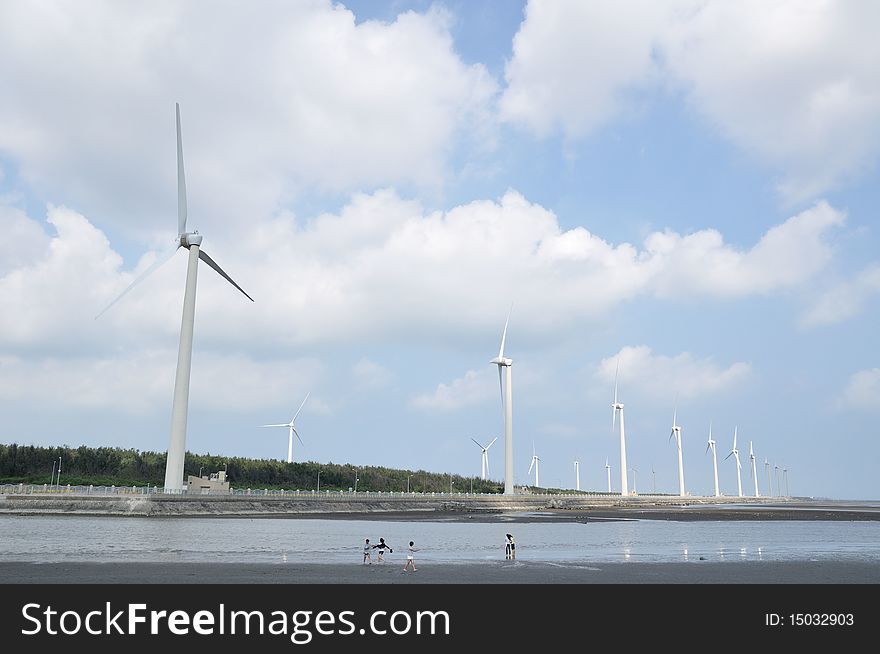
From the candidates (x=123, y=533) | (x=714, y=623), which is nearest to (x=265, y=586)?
(x=714, y=623)

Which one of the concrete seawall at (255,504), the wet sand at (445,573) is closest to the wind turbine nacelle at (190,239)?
the concrete seawall at (255,504)

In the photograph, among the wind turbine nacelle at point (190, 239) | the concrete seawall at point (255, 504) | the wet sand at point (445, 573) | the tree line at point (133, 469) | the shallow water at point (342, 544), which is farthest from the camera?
the tree line at point (133, 469)

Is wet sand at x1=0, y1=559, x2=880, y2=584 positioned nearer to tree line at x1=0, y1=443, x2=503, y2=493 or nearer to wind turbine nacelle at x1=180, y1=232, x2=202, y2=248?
wind turbine nacelle at x1=180, y1=232, x2=202, y2=248

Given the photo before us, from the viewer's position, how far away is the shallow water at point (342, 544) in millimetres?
44688

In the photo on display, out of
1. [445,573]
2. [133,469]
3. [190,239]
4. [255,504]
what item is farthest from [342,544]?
[133,469]

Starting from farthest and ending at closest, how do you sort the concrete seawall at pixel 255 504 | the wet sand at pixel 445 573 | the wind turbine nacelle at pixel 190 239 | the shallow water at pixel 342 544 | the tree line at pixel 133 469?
1. the tree line at pixel 133 469
2. the wind turbine nacelle at pixel 190 239
3. the concrete seawall at pixel 255 504
4. the shallow water at pixel 342 544
5. the wet sand at pixel 445 573

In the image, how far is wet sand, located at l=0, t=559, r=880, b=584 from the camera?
104ft

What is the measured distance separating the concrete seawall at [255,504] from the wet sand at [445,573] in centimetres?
6015

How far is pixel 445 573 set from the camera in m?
35.7

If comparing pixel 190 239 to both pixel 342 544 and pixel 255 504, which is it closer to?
pixel 255 504

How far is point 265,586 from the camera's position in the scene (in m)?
28.9

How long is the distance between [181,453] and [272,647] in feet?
287

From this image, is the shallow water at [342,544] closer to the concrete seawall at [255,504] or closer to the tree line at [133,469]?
the concrete seawall at [255,504]

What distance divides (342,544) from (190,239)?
221 feet
